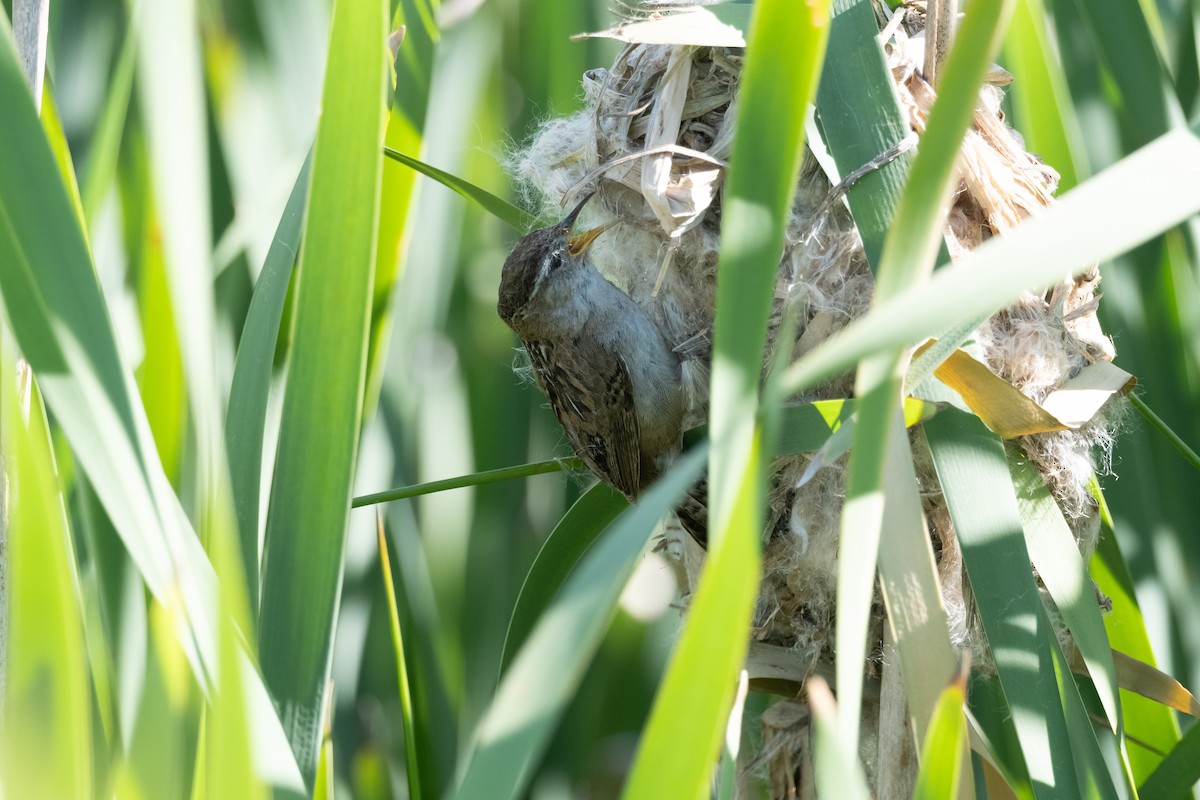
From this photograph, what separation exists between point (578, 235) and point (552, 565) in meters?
0.56

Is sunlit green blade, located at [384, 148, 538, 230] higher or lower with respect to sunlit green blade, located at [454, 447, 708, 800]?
higher

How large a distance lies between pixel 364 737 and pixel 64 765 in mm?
1274

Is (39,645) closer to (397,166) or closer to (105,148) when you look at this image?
(105,148)

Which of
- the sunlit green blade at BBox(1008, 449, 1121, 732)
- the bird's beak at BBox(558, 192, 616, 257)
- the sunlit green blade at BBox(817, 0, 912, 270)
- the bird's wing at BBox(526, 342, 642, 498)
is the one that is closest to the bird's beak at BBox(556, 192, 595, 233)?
the bird's beak at BBox(558, 192, 616, 257)

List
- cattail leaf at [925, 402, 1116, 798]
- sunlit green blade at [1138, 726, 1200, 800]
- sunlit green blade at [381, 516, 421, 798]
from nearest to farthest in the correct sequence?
cattail leaf at [925, 402, 1116, 798]
sunlit green blade at [1138, 726, 1200, 800]
sunlit green blade at [381, 516, 421, 798]

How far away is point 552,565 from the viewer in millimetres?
1354

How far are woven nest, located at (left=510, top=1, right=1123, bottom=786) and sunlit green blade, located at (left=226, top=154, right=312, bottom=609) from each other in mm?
418

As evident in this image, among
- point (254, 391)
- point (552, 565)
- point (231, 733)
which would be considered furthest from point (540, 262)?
point (231, 733)

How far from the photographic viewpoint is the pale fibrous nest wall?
3.92 ft

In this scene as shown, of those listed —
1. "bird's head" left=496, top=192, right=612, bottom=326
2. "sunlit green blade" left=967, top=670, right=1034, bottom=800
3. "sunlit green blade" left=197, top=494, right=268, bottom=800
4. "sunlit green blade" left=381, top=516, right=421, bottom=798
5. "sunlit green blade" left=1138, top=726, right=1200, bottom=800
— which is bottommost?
"sunlit green blade" left=967, top=670, right=1034, bottom=800

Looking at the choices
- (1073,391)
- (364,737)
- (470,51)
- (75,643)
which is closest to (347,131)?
(75,643)

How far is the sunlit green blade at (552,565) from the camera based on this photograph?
1.33 meters

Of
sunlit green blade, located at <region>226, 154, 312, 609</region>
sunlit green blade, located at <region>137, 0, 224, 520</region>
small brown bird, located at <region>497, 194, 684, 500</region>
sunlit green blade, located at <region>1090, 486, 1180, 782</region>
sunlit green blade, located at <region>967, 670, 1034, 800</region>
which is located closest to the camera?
sunlit green blade, located at <region>137, 0, 224, 520</region>

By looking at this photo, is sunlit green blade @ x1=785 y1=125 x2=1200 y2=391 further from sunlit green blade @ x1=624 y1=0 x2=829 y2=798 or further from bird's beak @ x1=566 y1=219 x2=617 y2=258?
bird's beak @ x1=566 y1=219 x2=617 y2=258
